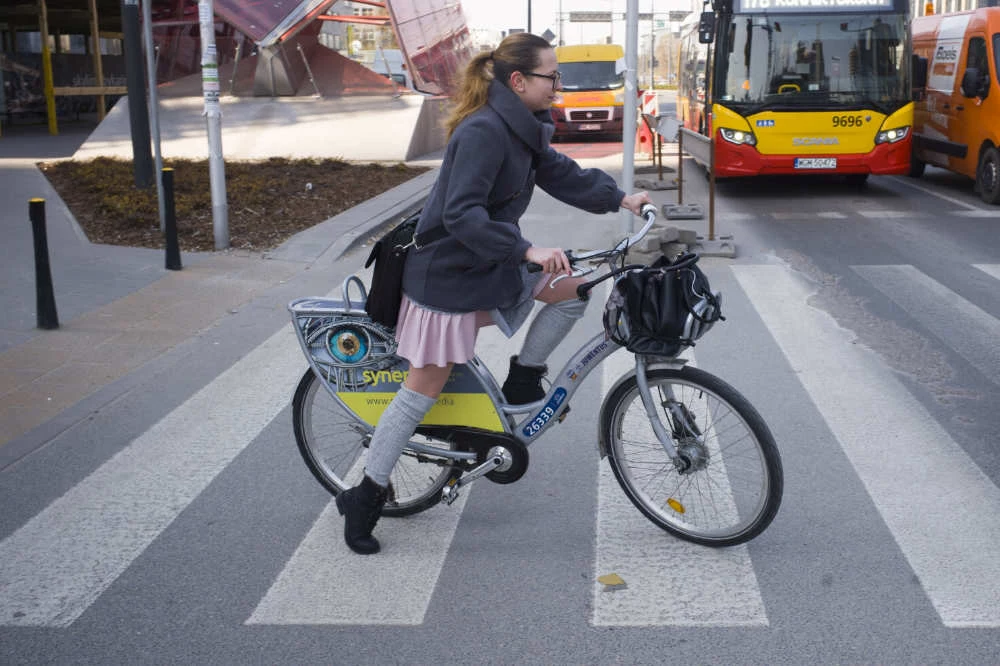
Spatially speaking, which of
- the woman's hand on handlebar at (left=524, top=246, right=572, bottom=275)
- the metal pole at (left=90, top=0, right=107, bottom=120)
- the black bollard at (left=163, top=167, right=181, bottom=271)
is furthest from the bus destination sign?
the metal pole at (left=90, top=0, right=107, bottom=120)

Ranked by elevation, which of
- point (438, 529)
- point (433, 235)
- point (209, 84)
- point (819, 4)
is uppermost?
point (819, 4)

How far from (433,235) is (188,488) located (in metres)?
1.76

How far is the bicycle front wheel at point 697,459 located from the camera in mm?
3895

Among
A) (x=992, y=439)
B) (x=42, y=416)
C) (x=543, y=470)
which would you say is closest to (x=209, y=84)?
(x=42, y=416)

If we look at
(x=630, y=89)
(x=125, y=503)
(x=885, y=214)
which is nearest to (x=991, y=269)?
(x=630, y=89)

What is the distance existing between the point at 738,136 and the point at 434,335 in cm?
1244

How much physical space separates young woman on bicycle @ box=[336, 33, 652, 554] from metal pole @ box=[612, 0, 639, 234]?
7506 millimetres

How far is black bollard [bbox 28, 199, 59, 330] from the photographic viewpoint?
7.64 metres

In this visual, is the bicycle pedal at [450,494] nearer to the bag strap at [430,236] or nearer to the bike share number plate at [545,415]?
the bike share number plate at [545,415]

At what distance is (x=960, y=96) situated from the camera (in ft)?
51.8

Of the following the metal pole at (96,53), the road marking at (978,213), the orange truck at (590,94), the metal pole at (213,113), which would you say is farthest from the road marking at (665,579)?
the metal pole at (96,53)

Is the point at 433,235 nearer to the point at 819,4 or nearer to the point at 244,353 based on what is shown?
the point at 244,353

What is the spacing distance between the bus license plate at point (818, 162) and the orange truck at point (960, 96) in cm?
183

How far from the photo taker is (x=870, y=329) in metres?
7.64
